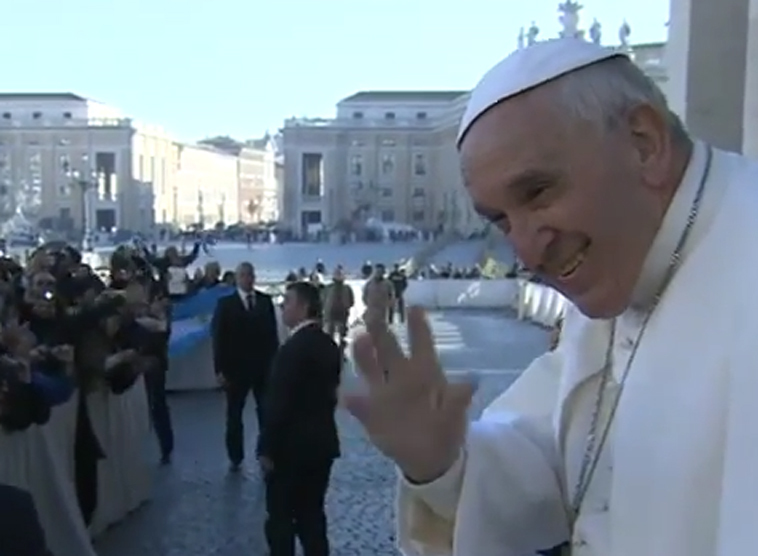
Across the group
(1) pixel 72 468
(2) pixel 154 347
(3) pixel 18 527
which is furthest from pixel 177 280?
(3) pixel 18 527

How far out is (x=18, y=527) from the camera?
280cm

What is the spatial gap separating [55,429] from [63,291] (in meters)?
2.00

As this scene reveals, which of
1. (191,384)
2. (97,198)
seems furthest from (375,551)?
(97,198)

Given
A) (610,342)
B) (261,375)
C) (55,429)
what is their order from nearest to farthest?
(610,342), (55,429), (261,375)

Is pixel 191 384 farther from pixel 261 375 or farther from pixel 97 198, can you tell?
pixel 97 198

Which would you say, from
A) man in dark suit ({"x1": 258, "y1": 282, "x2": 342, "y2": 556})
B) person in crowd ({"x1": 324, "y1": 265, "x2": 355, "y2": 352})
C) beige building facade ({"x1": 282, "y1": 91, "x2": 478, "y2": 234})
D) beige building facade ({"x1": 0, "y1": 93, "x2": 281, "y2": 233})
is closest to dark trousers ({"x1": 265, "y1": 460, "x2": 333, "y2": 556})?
man in dark suit ({"x1": 258, "y1": 282, "x2": 342, "y2": 556})

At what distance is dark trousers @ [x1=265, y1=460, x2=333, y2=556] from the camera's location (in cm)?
490

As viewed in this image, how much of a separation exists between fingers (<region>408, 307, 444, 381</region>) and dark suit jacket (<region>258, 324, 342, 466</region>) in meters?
3.52

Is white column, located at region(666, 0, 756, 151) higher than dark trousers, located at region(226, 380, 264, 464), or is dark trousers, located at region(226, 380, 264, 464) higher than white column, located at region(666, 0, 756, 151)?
white column, located at region(666, 0, 756, 151)

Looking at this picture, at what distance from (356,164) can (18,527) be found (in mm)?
89606

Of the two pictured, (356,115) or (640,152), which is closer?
(640,152)

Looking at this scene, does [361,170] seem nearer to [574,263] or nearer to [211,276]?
[211,276]

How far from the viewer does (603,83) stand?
115 centimetres

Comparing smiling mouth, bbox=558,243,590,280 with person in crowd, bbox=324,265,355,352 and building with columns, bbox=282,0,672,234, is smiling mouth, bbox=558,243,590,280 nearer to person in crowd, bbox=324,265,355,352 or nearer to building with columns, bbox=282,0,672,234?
person in crowd, bbox=324,265,355,352
